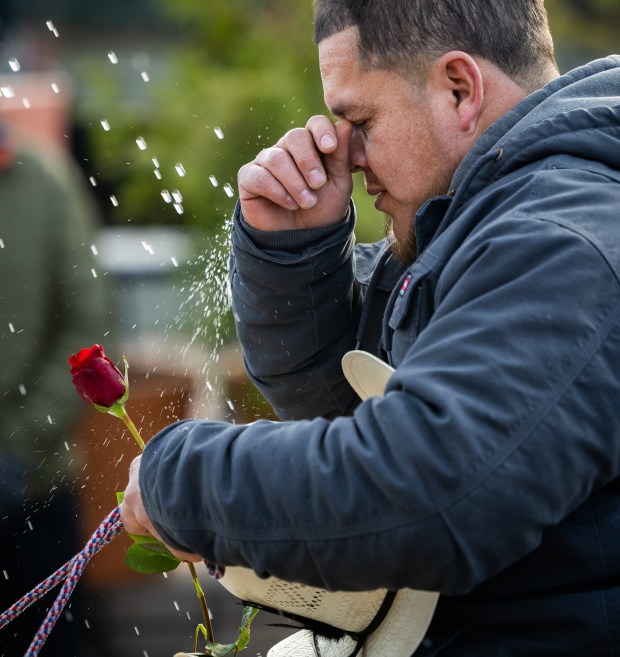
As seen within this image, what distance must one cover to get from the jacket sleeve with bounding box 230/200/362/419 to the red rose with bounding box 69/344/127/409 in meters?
0.66

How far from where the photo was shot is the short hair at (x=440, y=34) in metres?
1.92

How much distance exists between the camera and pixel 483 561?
1348 millimetres

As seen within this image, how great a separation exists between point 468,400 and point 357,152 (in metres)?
0.91

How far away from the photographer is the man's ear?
1902 millimetres

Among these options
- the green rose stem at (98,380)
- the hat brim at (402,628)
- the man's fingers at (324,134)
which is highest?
the man's fingers at (324,134)

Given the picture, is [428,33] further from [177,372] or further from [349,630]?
[177,372]

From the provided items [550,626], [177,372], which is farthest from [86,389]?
[177,372]

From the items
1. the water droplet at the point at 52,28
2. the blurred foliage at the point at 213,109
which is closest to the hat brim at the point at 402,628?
the blurred foliage at the point at 213,109

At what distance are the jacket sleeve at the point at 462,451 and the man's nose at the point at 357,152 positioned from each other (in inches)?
27.1

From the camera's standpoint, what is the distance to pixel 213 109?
5.92 m

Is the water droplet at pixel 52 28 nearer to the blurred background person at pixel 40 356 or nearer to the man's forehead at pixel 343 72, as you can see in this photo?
the blurred background person at pixel 40 356

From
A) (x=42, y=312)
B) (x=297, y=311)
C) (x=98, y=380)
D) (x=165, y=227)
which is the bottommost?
(x=165, y=227)

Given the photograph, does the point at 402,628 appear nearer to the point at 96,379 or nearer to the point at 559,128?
the point at 96,379

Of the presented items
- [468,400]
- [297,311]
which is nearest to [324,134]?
[297,311]
